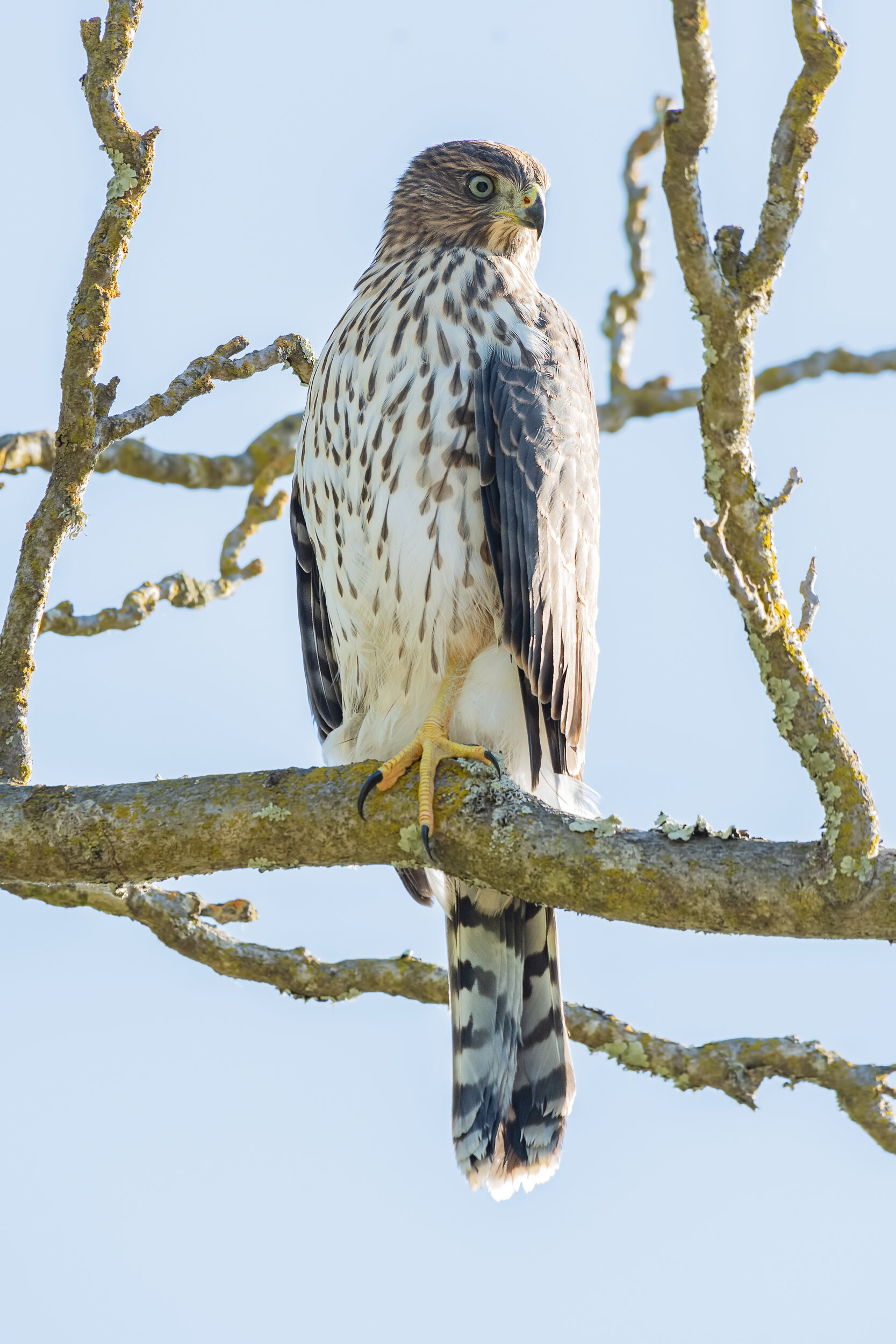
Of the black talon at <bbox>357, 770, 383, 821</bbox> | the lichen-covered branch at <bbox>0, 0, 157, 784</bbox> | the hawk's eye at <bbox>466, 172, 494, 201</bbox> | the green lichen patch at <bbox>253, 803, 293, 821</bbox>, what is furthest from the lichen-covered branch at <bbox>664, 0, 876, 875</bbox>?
the hawk's eye at <bbox>466, 172, 494, 201</bbox>

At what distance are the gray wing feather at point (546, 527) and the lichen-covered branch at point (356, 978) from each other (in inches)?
37.5

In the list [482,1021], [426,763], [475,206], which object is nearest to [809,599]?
[426,763]

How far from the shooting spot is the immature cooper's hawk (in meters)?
4.78

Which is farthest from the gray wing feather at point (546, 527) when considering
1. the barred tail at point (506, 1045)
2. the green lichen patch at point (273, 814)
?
the green lichen patch at point (273, 814)

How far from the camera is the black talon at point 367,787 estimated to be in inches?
159

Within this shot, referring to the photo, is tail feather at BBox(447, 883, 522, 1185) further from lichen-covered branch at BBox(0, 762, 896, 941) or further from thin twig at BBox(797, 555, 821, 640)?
thin twig at BBox(797, 555, 821, 640)

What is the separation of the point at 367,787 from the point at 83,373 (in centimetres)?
150

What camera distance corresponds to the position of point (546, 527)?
15.9 feet

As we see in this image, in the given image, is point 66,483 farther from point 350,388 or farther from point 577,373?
point 577,373

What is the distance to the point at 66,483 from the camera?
4102 millimetres

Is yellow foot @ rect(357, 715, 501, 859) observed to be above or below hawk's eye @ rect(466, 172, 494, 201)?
below

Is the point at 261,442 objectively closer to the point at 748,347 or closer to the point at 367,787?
the point at 367,787

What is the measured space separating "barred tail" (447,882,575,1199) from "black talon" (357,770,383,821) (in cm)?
112

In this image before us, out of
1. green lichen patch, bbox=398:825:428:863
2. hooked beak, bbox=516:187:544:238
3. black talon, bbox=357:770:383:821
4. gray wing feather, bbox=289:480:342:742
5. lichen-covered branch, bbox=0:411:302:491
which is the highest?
hooked beak, bbox=516:187:544:238
